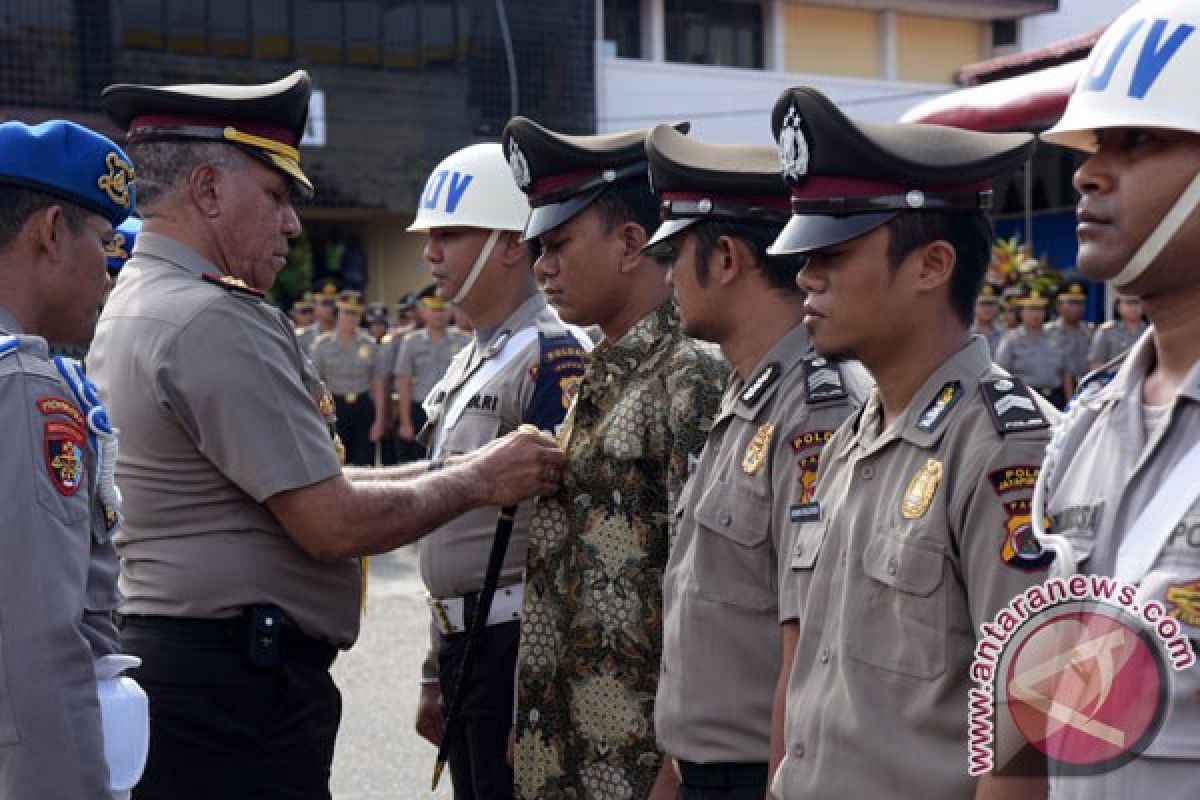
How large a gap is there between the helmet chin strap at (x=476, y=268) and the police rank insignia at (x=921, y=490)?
222cm

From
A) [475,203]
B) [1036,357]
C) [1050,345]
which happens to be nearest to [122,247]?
[475,203]

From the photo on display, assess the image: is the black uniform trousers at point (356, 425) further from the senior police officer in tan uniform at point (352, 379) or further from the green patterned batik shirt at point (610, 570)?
the green patterned batik shirt at point (610, 570)

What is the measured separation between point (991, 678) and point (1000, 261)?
20.0 m

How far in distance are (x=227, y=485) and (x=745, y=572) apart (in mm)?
1162

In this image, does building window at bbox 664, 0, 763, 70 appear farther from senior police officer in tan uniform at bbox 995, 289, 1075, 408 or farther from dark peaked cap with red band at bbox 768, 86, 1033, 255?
dark peaked cap with red band at bbox 768, 86, 1033, 255

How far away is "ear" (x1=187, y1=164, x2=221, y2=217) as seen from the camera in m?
3.50

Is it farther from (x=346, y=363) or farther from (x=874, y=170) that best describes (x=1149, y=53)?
(x=346, y=363)

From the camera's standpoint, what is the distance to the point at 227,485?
10.9 feet

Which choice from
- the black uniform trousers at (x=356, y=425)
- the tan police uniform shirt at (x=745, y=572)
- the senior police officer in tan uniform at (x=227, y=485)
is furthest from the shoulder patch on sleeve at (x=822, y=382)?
the black uniform trousers at (x=356, y=425)

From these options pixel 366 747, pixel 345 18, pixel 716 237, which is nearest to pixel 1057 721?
pixel 716 237

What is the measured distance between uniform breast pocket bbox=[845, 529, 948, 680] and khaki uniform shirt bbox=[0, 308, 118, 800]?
4.09 feet

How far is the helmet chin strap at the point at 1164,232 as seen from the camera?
198cm

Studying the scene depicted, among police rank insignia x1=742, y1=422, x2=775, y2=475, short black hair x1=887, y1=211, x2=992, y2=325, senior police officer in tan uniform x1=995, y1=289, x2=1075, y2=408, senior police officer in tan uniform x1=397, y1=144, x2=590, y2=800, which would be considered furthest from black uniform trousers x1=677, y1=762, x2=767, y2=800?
senior police officer in tan uniform x1=995, y1=289, x2=1075, y2=408

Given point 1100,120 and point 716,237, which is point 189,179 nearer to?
point 716,237
